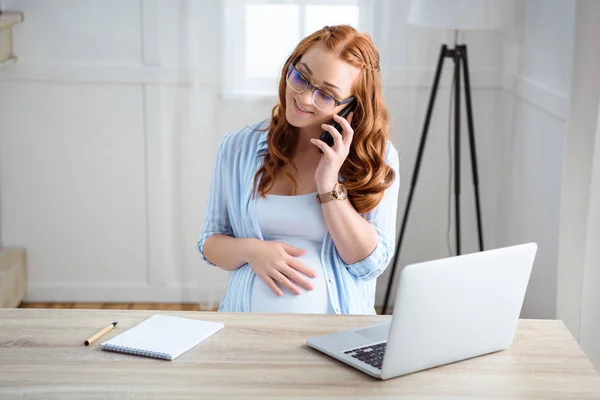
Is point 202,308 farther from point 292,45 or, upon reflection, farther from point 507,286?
point 507,286

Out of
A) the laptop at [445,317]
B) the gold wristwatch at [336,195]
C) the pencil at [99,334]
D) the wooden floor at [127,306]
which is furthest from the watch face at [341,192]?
the wooden floor at [127,306]

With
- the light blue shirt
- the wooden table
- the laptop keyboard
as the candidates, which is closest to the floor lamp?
the light blue shirt

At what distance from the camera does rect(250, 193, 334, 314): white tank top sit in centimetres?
198

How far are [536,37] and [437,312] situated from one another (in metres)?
2.16

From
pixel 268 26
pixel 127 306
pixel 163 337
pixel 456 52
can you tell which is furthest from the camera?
pixel 127 306

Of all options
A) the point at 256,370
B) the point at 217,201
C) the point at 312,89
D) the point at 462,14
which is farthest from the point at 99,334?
the point at 462,14

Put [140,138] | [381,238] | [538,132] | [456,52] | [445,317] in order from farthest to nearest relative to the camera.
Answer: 1. [140,138]
2. [456,52]
3. [538,132]
4. [381,238]
5. [445,317]

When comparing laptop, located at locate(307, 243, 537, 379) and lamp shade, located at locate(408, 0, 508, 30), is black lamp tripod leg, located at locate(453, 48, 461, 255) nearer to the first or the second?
lamp shade, located at locate(408, 0, 508, 30)

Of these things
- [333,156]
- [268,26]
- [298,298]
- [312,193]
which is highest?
[268,26]

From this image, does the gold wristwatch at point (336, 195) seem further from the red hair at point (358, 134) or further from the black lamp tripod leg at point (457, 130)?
the black lamp tripod leg at point (457, 130)

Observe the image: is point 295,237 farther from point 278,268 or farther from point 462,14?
point 462,14

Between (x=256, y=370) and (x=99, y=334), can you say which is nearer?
(x=256, y=370)

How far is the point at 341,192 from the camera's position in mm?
1971

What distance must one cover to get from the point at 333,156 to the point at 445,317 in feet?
1.86
